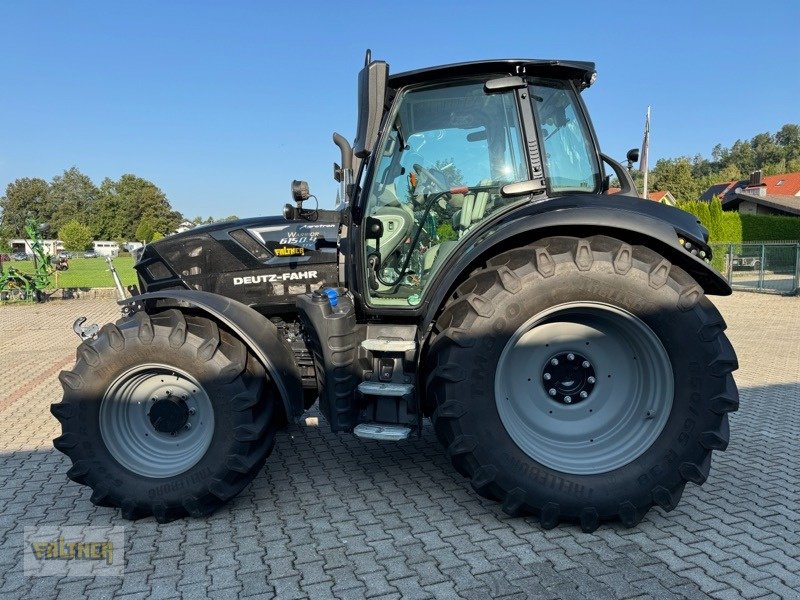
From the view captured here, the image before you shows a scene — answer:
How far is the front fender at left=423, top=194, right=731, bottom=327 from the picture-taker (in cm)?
306

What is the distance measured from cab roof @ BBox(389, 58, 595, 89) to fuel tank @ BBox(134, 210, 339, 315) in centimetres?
132

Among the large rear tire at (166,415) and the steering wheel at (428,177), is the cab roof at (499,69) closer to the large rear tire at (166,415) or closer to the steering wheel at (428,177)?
the steering wheel at (428,177)

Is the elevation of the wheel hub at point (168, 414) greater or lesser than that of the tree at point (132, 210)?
lesser

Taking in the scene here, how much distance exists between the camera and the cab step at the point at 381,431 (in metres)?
3.25

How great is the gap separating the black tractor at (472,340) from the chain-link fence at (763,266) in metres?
16.6

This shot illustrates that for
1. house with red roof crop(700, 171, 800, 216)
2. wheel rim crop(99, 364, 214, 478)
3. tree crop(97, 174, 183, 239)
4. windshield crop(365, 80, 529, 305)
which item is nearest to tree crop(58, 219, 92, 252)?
tree crop(97, 174, 183, 239)

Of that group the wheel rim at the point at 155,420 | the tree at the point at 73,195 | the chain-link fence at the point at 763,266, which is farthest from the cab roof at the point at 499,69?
the tree at the point at 73,195

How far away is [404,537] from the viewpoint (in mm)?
3109

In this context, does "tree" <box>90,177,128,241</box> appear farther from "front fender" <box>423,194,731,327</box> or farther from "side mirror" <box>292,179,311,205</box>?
"front fender" <box>423,194,731,327</box>

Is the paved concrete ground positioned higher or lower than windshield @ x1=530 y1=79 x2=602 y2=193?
lower

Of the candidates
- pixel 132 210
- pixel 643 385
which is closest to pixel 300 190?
pixel 643 385

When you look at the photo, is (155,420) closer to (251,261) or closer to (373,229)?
(251,261)

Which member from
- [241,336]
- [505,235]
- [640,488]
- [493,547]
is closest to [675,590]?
[640,488]

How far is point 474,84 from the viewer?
11.3ft
